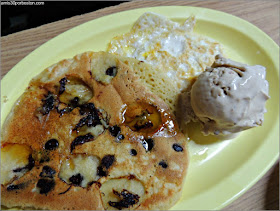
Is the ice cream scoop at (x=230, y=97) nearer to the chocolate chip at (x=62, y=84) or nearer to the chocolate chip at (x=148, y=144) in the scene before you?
the chocolate chip at (x=148, y=144)

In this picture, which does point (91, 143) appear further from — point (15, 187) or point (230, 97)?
point (230, 97)

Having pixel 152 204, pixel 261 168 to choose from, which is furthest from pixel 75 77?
pixel 261 168

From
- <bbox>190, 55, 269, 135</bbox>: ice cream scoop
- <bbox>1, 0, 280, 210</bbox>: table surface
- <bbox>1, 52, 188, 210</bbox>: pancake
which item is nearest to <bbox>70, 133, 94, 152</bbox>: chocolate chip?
<bbox>1, 52, 188, 210</bbox>: pancake

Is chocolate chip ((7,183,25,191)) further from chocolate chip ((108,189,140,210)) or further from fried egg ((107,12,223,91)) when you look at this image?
fried egg ((107,12,223,91))

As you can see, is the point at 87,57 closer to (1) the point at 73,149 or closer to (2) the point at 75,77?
(2) the point at 75,77

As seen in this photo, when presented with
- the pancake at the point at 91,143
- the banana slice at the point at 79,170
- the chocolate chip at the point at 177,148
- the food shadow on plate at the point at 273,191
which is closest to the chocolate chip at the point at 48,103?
the pancake at the point at 91,143

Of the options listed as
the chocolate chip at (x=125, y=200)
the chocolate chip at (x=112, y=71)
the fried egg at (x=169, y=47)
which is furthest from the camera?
the fried egg at (x=169, y=47)
